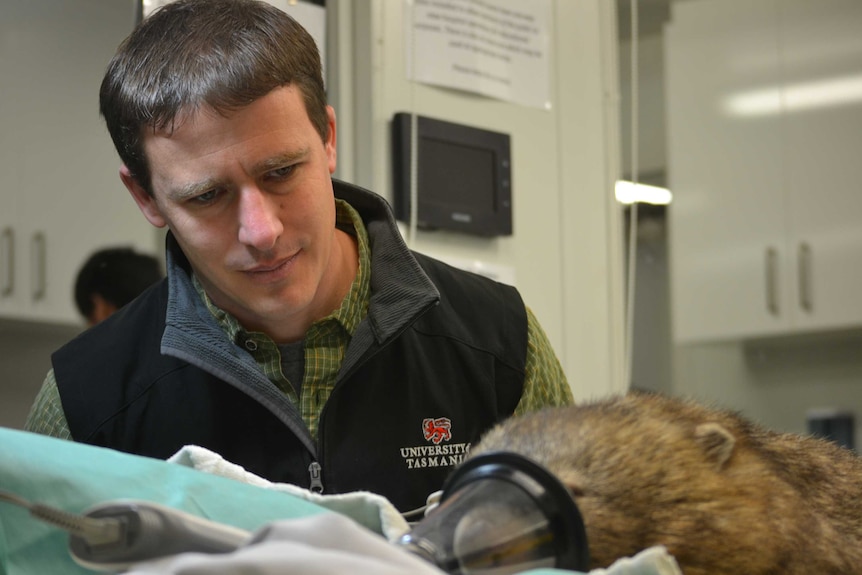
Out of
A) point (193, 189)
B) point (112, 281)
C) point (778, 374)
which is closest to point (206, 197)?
point (193, 189)

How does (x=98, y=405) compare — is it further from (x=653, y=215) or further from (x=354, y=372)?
(x=653, y=215)

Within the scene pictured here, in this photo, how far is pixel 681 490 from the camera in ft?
3.04

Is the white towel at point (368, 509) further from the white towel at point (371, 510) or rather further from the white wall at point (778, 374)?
the white wall at point (778, 374)

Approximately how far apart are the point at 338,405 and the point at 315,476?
0.10 m

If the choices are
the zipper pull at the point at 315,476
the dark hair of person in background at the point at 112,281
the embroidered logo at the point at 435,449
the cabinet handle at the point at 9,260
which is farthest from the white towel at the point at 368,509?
the cabinet handle at the point at 9,260

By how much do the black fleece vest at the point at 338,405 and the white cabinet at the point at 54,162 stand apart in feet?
8.23

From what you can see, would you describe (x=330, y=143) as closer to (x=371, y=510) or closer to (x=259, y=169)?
(x=259, y=169)

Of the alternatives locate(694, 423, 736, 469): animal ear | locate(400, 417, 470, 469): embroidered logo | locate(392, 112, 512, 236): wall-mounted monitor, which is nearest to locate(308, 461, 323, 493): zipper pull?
locate(400, 417, 470, 469): embroidered logo

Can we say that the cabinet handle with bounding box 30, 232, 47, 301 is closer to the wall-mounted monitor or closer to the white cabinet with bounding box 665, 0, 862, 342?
the wall-mounted monitor

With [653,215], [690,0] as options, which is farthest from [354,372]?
[690,0]

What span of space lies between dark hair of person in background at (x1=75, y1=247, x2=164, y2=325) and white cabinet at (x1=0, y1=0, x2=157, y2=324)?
325mm

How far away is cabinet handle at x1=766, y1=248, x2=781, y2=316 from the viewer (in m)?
4.68

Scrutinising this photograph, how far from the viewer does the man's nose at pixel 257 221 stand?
51.0 inches

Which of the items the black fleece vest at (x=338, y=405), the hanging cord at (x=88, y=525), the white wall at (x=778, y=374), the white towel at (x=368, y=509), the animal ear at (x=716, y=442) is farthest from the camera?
the white wall at (x=778, y=374)
